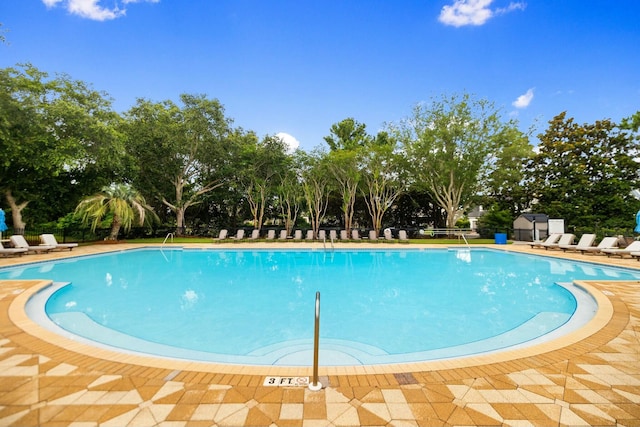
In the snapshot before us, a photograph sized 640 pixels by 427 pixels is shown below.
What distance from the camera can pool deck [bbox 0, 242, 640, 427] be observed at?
87.4 inches

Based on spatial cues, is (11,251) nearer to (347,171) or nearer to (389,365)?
(389,365)

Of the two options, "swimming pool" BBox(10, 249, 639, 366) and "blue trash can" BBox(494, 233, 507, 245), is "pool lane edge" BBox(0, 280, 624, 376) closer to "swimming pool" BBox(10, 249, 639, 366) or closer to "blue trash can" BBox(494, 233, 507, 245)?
"swimming pool" BBox(10, 249, 639, 366)

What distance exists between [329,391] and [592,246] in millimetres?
16799

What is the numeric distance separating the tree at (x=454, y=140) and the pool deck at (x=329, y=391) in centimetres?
A: 2022

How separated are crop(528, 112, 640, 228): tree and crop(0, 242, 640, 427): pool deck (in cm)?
2423

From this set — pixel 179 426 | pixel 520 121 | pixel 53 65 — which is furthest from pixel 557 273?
pixel 53 65

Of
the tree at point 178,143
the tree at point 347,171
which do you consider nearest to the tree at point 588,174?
the tree at point 347,171

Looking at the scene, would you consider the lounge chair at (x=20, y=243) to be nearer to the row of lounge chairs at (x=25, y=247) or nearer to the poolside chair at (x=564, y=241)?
the row of lounge chairs at (x=25, y=247)

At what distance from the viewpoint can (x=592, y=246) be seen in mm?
13836

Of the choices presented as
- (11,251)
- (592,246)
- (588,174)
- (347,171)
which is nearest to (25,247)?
(11,251)

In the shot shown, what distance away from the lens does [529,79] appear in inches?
765

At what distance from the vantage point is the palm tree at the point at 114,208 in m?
16.6

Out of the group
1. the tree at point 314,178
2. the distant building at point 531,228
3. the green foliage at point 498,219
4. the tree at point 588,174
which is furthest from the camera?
the green foliage at point 498,219

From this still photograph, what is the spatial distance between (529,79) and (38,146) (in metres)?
27.8
